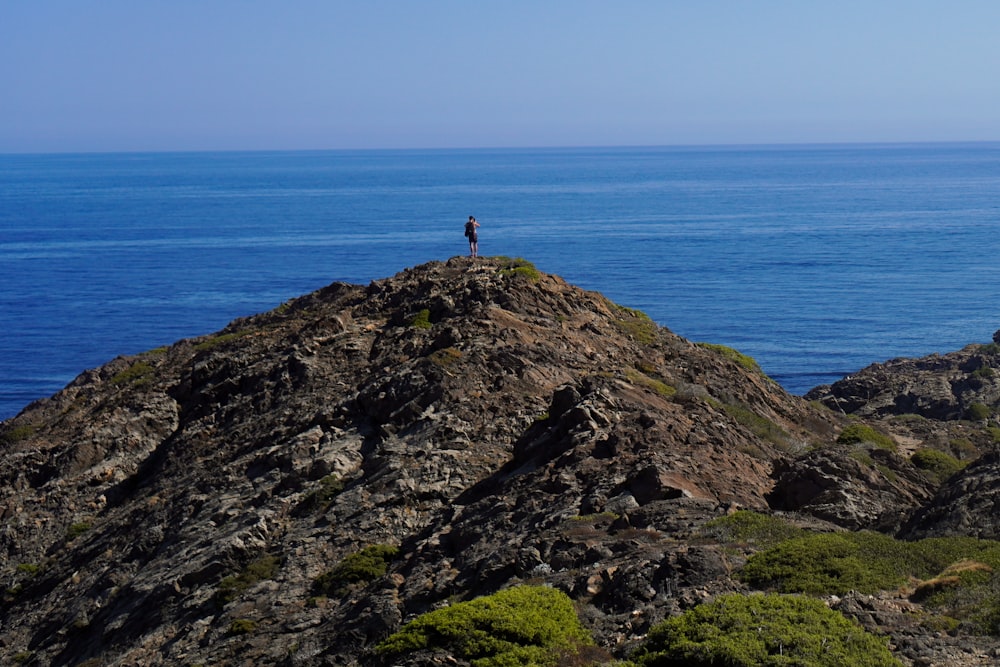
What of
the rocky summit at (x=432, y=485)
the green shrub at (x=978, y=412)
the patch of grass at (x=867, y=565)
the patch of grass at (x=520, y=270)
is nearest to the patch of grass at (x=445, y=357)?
the rocky summit at (x=432, y=485)

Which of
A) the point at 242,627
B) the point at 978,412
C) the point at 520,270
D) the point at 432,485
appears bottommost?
the point at 978,412

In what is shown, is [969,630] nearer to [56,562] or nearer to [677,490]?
[677,490]

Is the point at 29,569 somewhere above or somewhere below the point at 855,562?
below

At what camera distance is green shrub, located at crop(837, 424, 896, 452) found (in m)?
32.2

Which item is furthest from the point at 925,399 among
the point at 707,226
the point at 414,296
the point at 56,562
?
the point at 707,226

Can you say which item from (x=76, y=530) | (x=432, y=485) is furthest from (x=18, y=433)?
(x=432, y=485)

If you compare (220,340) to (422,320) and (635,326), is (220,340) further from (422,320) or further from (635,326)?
(635,326)

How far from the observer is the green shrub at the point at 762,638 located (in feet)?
48.9

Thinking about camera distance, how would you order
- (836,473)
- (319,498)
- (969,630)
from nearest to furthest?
(969,630) → (836,473) → (319,498)

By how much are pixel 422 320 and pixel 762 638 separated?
68.0ft

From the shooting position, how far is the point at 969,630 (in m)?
15.8

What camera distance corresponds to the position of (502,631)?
1694 centimetres

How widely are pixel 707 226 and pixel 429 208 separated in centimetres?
5730

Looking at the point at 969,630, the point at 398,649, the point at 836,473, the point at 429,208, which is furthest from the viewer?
the point at 429,208
